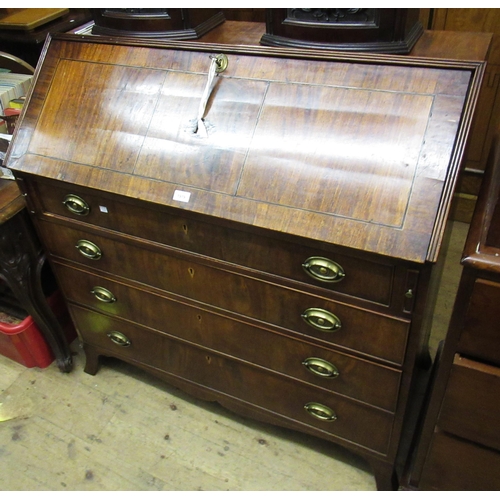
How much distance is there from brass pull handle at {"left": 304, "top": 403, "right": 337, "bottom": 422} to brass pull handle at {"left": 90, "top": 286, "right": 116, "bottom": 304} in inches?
25.3

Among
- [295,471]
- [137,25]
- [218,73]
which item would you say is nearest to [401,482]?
[295,471]

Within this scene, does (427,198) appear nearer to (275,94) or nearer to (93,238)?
(275,94)

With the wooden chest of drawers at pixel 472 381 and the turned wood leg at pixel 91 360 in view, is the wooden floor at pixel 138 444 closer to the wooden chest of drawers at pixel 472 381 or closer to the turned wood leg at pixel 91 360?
the turned wood leg at pixel 91 360

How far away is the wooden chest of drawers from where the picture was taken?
858mm

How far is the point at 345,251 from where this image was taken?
3.17ft

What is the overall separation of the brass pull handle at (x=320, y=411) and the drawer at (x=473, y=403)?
0.30m

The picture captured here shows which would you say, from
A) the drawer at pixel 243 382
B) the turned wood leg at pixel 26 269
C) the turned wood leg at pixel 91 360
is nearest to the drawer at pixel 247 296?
the turned wood leg at pixel 26 269

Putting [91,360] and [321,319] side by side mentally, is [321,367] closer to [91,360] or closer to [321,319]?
[321,319]

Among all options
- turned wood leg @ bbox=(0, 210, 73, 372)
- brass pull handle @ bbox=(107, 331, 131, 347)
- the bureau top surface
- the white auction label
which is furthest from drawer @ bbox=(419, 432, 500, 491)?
turned wood leg @ bbox=(0, 210, 73, 372)

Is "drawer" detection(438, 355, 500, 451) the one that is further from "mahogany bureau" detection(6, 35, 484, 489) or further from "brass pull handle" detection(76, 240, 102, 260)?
"brass pull handle" detection(76, 240, 102, 260)

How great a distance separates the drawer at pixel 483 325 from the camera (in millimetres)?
867
